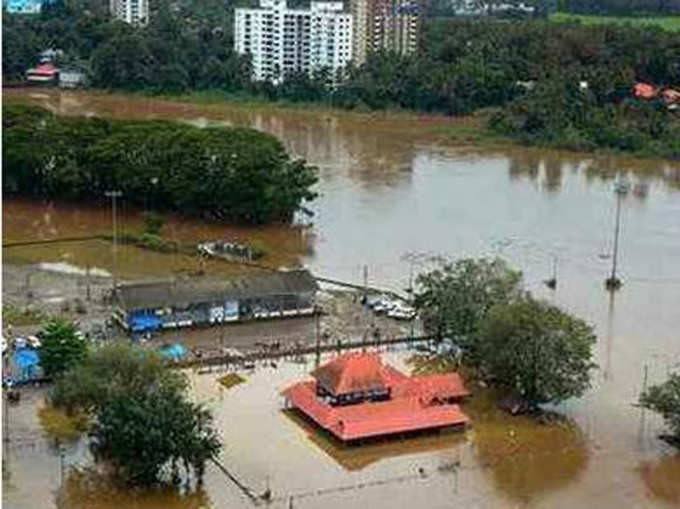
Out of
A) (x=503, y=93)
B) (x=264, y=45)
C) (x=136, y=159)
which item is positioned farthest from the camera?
Answer: (x=264, y=45)

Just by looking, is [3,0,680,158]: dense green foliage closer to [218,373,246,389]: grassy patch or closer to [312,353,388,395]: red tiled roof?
[218,373,246,389]: grassy patch

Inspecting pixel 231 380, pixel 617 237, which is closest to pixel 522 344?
pixel 231 380

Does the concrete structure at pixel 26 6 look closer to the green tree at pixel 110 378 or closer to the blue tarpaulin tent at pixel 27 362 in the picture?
the blue tarpaulin tent at pixel 27 362

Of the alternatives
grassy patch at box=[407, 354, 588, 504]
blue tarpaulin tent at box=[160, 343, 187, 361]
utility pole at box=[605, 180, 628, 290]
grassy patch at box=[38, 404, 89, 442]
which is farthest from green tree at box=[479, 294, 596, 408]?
Result: utility pole at box=[605, 180, 628, 290]

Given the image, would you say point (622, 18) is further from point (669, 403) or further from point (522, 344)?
point (669, 403)

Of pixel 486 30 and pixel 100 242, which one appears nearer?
pixel 100 242

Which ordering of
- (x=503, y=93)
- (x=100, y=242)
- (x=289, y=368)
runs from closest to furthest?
1. (x=289, y=368)
2. (x=100, y=242)
3. (x=503, y=93)

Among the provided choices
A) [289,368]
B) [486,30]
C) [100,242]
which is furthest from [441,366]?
[486,30]

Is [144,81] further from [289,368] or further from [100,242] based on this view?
[289,368]
